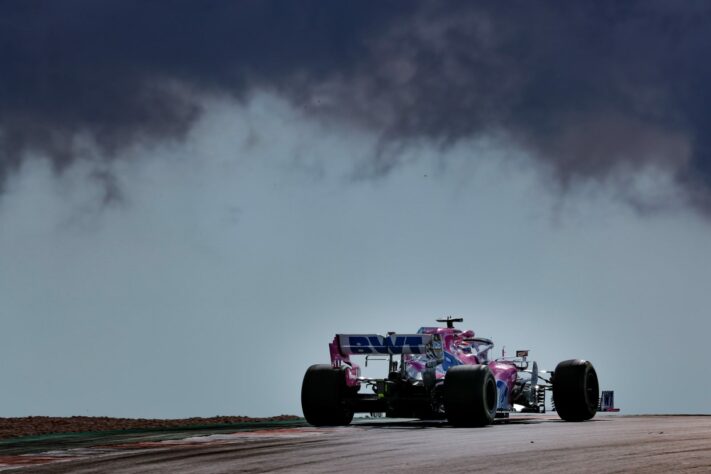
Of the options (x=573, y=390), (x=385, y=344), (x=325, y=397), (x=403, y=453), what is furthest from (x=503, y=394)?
(x=403, y=453)

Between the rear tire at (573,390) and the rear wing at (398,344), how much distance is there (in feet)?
11.9

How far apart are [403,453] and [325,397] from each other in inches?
325

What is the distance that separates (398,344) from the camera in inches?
821

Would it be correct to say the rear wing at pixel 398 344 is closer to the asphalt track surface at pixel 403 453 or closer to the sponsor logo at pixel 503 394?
the sponsor logo at pixel 503 394

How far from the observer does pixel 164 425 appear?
23.1 metres

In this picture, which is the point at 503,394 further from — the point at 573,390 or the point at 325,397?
the point at 325,397

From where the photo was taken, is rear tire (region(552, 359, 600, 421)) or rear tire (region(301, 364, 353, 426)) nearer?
rear tire (region(301, 364, 353, 426))

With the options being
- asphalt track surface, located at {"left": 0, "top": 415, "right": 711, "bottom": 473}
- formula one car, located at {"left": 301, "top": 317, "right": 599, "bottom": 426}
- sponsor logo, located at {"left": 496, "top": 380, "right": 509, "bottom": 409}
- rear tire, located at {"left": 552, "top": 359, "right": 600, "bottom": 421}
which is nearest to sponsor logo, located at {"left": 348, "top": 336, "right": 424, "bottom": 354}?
formula one car, located at {"left": 301, "top": 317, "right": 599, "bottom": 426}

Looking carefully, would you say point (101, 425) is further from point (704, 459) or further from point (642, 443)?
point (704, 459)

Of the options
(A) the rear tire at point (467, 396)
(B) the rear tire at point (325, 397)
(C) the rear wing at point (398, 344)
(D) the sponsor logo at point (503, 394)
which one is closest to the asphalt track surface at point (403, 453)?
(A) the rear tire at point (467, 396)

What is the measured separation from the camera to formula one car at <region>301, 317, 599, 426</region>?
64.3 ft

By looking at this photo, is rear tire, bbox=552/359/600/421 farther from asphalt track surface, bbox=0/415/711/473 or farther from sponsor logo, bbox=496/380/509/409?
asphalt track surface, bbox=0/415/711/473

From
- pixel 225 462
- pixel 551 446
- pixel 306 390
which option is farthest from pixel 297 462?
pixel 306 390

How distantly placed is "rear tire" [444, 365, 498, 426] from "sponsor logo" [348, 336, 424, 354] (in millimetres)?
1262
